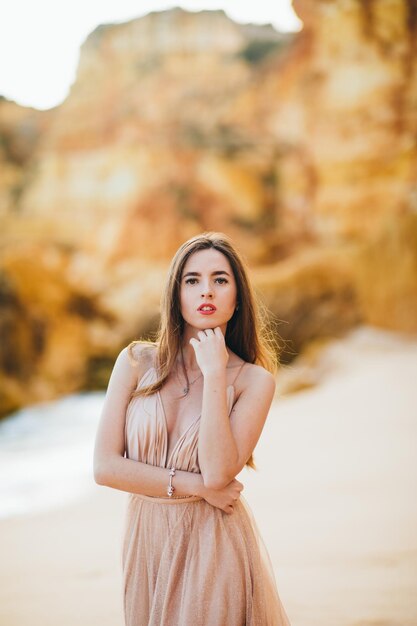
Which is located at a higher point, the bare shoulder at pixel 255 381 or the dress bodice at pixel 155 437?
the bare shoulder at pixel 255 381

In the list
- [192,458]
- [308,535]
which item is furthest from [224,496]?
[308,535]

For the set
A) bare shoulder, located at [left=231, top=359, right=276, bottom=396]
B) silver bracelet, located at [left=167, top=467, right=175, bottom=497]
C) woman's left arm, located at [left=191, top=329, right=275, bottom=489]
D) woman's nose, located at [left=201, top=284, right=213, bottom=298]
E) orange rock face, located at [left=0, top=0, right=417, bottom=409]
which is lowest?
silver bracelet, located at [left=167, top=467, right=175, bottom=497]

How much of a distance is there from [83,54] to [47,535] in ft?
84.8

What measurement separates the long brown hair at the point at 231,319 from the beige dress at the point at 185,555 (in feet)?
0.52

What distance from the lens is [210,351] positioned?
1.76 m

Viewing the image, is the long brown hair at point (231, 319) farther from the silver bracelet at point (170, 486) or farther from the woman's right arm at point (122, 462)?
the silver bracelet at point (170, 486)

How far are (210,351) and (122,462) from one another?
0.43 metres

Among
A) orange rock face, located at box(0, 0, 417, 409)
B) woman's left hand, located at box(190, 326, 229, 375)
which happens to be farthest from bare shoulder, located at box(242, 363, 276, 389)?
orange rock face, located at box(0, 0, 417, 409)

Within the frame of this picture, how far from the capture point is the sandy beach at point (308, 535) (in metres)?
3.06

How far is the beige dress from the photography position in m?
1.69

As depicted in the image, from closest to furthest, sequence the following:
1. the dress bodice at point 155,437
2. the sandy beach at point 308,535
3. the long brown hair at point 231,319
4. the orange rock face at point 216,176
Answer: the dress bodice at point 155,437 < the long brown hair at point 231,319 < the sandy beach at point 308,535 < the orange rock face at point 216,176

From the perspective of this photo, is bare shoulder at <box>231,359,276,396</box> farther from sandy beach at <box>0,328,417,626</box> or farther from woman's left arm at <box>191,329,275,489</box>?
sandy beach at <box>0,328,417,626</box>

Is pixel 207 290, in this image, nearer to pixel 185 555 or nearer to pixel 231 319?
pixel 231 319

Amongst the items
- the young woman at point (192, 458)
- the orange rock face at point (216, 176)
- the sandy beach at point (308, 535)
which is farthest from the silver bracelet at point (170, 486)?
the orange rock face at point (216, 176)
